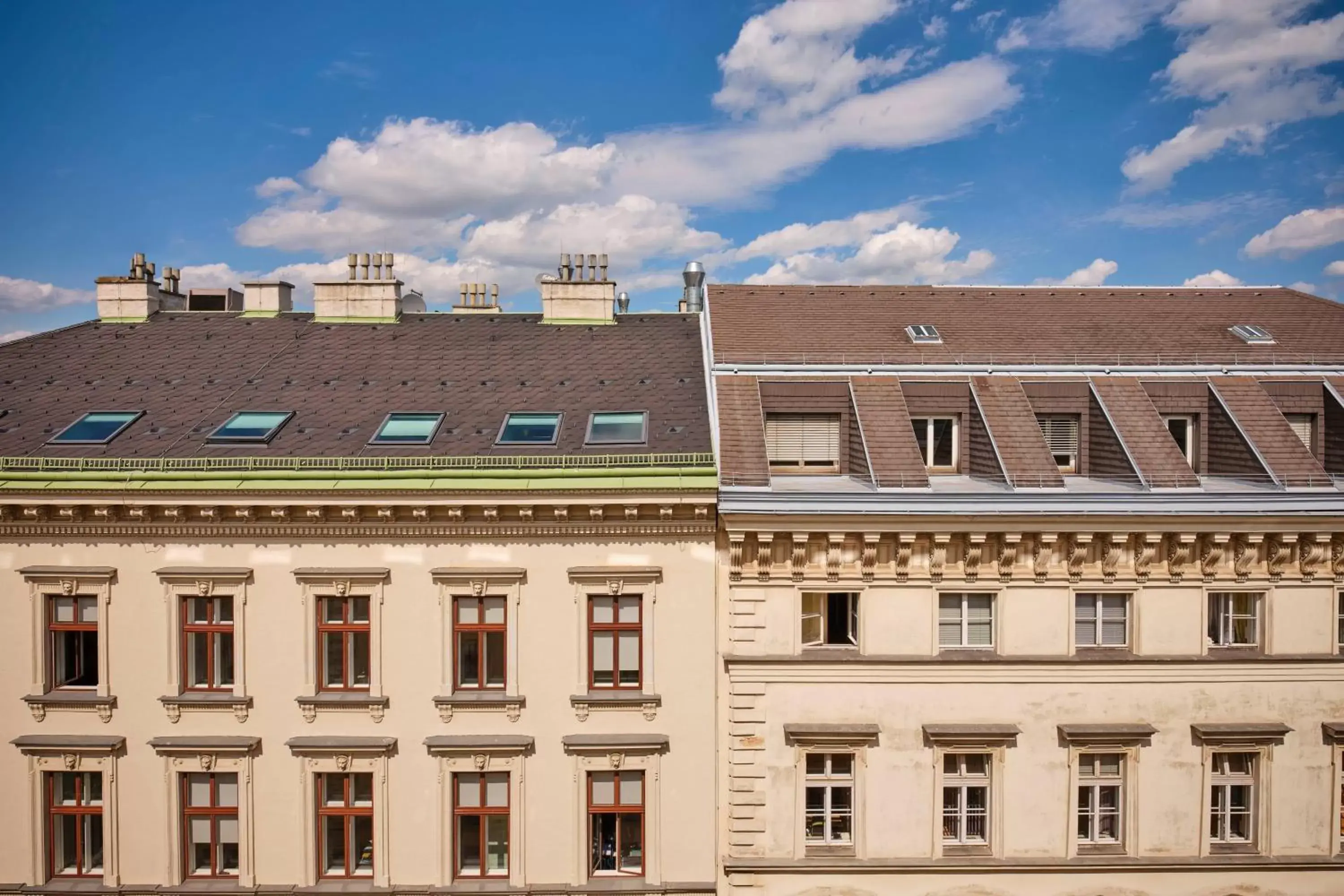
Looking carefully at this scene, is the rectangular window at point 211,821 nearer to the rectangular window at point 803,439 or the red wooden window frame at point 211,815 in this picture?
the red wooden window frame at point 211,815

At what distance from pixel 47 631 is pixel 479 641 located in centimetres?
870

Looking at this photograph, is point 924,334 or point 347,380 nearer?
point 924,334

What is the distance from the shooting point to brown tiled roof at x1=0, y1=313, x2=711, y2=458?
17.6m

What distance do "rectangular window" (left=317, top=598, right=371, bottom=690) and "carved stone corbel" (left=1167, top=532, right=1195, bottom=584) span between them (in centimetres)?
1605

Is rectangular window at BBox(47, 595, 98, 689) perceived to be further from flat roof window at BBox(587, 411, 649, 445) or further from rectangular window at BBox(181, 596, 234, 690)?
flat roof window at BBox(587, 411, 649, 445)

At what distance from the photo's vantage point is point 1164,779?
16312mm

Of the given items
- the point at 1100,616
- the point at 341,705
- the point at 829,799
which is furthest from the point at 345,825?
the point at 1100,616

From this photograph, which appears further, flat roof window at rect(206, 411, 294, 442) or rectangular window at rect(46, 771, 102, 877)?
flat roof window at rect(206, 411, 294, 442)

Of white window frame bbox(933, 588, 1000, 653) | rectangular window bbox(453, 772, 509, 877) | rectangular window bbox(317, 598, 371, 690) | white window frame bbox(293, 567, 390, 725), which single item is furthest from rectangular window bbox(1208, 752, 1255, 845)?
rectangular window bbox(317, 598, 371, 690)

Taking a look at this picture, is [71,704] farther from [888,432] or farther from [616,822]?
[888,432]

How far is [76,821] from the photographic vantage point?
55.1 feet

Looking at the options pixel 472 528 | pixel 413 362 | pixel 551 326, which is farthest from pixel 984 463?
pixel 413 362

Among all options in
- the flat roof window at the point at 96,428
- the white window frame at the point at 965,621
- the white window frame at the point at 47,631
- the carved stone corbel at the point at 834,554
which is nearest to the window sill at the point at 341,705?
the white window frame at the point at 47,631

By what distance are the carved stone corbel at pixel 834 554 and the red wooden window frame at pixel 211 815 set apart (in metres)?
12.6
